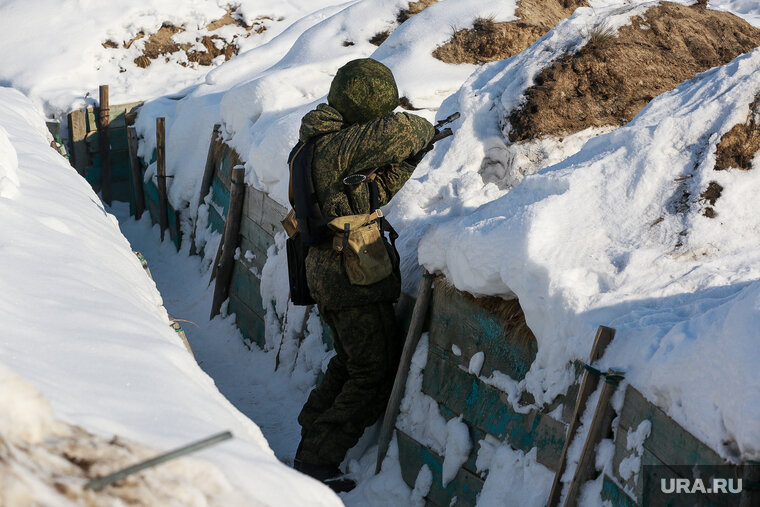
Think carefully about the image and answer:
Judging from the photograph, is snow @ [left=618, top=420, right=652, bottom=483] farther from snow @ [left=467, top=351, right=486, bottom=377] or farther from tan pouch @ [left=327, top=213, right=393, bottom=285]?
tan pouch @ [left=327, top=213, right=393, bottom=285]

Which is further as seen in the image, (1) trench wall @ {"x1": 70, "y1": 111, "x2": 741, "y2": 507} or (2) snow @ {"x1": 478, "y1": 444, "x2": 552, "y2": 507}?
(2) snow @ {"x1": 478, "y1": 444, "x2": 552, "y2": 507}

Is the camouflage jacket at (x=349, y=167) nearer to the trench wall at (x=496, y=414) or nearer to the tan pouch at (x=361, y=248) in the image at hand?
the tan pouch at (x=361, y=248)

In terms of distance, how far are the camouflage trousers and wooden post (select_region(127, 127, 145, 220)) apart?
767 centimetres

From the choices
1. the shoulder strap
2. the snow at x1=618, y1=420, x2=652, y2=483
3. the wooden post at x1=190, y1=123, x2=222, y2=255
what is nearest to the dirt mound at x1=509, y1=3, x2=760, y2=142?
the shoulder strap

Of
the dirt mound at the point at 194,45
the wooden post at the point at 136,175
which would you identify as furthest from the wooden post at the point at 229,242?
the dirt mound at the point at 194,45

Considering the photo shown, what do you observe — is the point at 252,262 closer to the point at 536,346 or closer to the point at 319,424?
the point at 319,424

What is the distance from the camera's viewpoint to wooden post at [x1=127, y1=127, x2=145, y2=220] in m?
11.3

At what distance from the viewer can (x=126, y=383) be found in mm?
2107

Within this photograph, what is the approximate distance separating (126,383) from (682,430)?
1.69 m

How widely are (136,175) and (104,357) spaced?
9.50 m

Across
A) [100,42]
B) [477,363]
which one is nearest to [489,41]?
[477,363]

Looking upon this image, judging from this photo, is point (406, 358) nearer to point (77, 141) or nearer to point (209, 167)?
point (209, 167)

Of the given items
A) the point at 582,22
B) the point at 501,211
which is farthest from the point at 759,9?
the point at 501,211

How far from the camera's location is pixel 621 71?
578 cm
